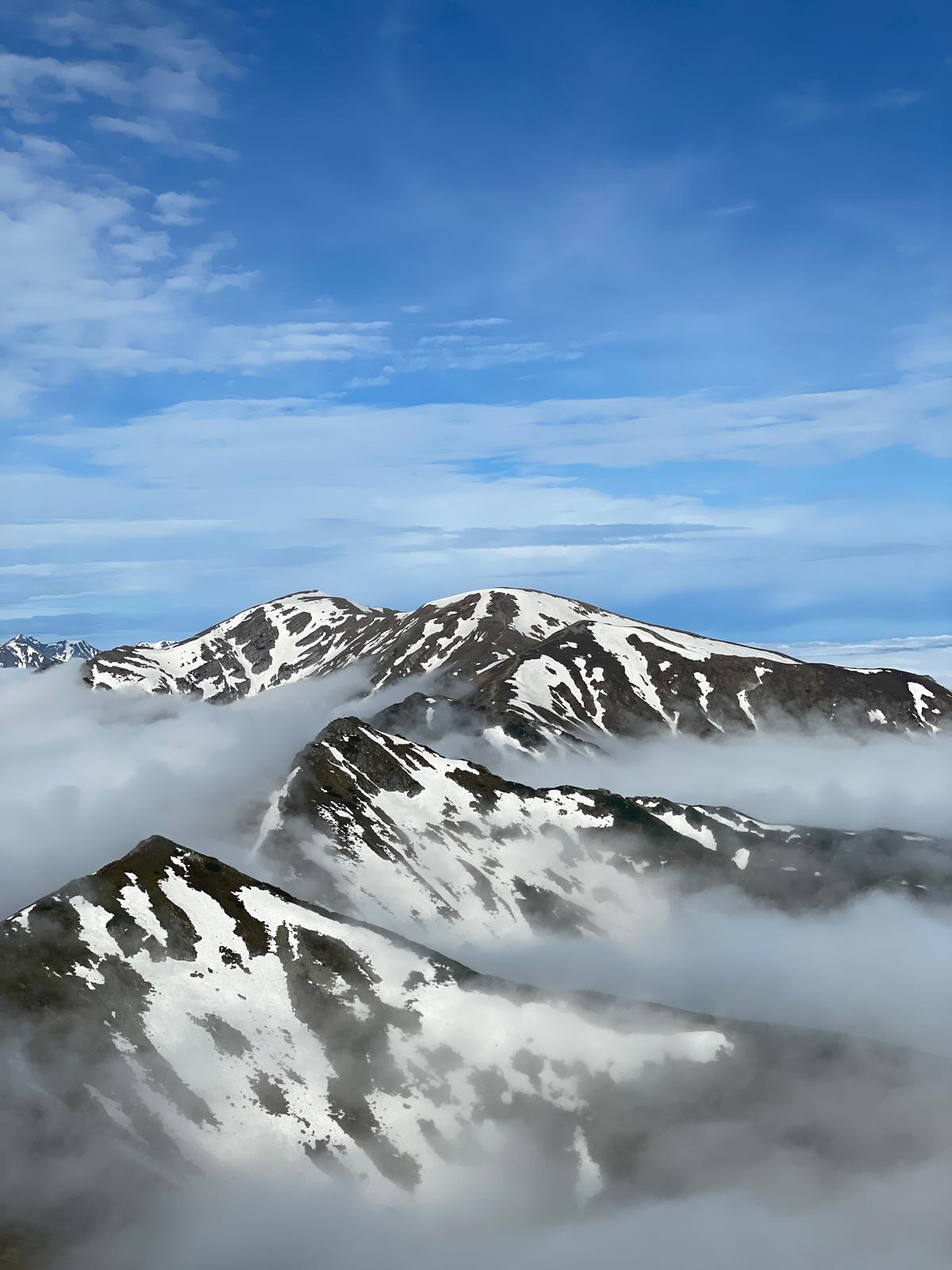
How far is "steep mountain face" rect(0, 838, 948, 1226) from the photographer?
440 feet

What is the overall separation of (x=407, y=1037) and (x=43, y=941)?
52023 mm

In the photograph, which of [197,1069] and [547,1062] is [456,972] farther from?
[197,1069]

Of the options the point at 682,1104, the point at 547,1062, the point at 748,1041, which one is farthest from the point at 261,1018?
the point at 748,1041

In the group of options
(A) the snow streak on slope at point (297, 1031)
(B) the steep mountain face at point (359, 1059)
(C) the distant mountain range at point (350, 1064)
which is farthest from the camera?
(A) the snow streak on slope at point (297, 1031)

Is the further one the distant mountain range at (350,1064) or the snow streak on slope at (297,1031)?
the snow streak on slope at (297,1031)

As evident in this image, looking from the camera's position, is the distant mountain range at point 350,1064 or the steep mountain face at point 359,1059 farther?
the steep mountain face at point 359,1059

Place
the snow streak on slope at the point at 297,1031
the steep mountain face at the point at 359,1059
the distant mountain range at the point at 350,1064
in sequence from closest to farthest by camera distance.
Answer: the distant mountain range at the point at 350,1064 < the steep mountain face at the point at 359,1059 < the snow streak on slope at the point at 297,1031

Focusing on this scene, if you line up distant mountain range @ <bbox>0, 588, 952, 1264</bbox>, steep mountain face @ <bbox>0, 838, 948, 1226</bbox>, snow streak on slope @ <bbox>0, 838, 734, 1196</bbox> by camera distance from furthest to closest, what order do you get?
snow streak on slope @ <bbox>0, 838, 734, 1196</bbox>, steep mountain face @ <bbox>0, 838, 948, 1226</bbox>, distant mountain range @ <bbox>0, 588, 952, 1264</bbox>

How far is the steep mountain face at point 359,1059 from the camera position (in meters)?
134

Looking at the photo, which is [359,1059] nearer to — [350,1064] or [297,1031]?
[350,1064]

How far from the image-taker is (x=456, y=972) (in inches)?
6452

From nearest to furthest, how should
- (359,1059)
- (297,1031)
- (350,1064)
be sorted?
(350,1064)
(297,1031)
(359,1059)

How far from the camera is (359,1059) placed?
148 metres

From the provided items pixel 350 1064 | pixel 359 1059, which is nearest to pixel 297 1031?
pixel 350 1064
